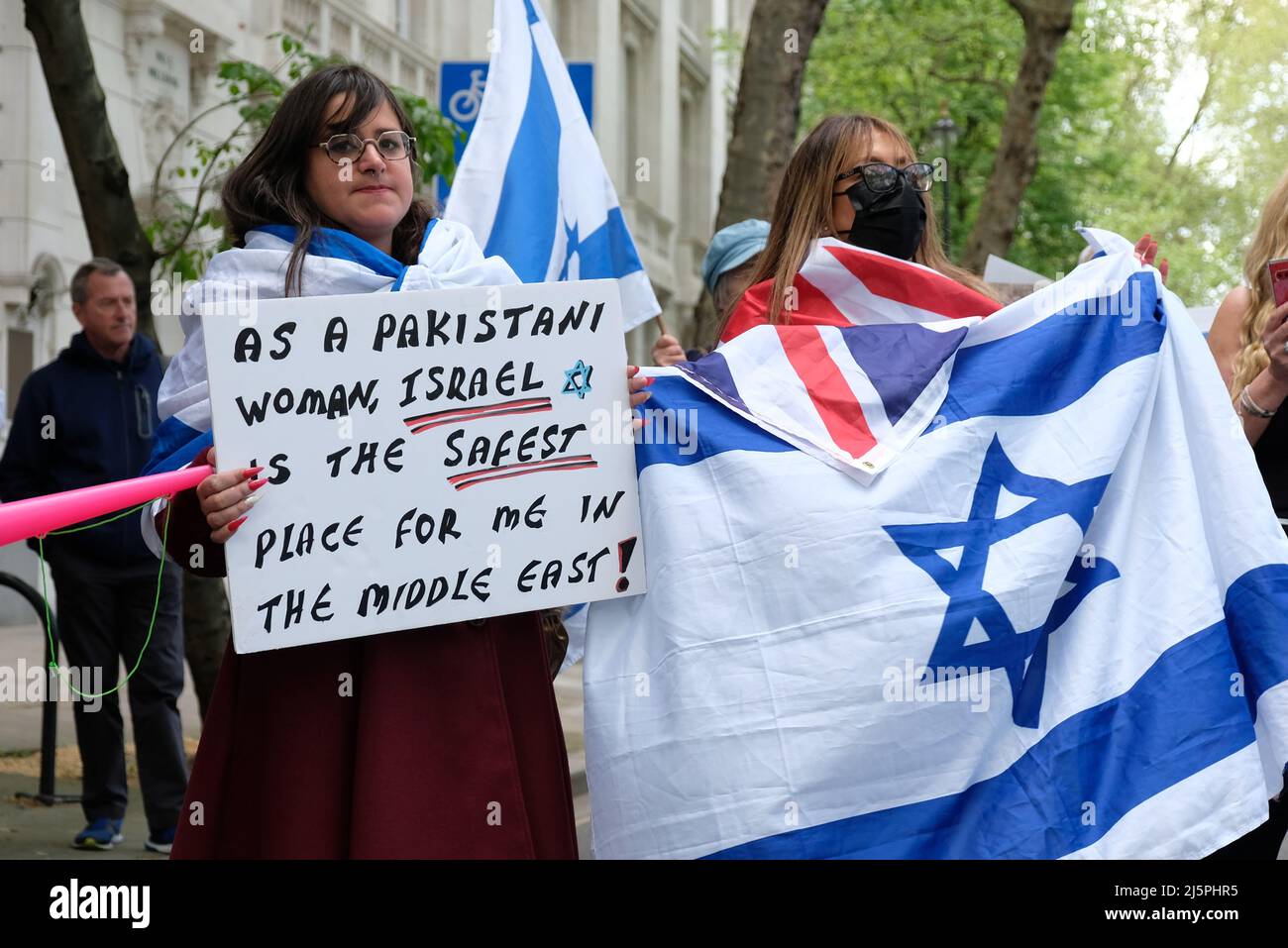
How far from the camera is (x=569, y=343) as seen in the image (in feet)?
11.1

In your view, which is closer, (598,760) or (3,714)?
(598,760)

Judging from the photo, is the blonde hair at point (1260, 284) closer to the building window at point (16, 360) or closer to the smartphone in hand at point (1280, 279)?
the smartphone in hand at point (1280, 279)

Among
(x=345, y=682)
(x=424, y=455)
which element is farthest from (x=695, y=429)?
(x=345, y=682)

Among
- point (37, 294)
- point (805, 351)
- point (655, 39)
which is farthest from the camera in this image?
point (655, 39)

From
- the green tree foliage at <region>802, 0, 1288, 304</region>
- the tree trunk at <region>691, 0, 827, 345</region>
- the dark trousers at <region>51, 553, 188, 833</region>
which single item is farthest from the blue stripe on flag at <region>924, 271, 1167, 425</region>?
the green tree foliage at <region>802, 0, 1288, 304</region>

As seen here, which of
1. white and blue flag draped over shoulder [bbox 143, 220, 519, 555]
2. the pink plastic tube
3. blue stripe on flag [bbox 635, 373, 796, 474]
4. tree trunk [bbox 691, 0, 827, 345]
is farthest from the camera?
tree trunk [bbox 691, 0, 827, 345]

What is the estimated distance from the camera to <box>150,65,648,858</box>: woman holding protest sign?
10.4 ft

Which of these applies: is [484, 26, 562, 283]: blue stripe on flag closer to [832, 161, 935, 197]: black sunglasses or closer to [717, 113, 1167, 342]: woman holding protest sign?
[717, 113, 1167, 342]: woman holding protest sign

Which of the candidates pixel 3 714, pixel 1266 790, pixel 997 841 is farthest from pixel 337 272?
pixel 3 714

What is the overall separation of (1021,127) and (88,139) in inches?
513

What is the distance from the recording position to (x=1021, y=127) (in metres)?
18.2

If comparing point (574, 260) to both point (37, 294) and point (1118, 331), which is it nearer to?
point (1118, 331)

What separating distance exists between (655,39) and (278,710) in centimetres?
2893
